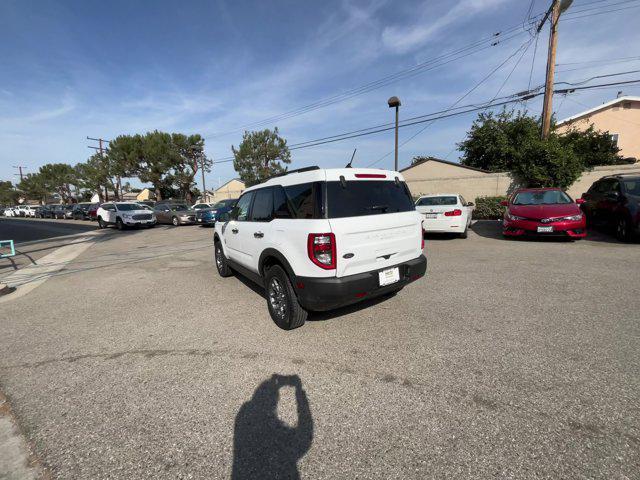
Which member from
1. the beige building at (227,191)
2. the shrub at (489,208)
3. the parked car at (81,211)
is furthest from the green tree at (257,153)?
the shrub at (489,208)

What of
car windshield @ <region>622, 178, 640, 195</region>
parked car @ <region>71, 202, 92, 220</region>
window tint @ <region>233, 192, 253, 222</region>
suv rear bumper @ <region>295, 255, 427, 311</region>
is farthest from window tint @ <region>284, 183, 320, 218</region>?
parked car @ <region>71, 202, 92, 220</region>

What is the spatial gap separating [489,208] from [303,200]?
1426 cm

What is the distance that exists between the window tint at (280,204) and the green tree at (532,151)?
1538 centimetres

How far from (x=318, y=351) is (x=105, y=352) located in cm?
238

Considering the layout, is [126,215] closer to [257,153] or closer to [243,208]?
[243,208]

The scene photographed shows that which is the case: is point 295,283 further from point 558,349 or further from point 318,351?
point 558,349

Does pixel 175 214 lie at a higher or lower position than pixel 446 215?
higher

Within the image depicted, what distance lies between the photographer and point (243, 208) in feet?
15.7

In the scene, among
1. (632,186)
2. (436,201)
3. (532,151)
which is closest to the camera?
(632,186)

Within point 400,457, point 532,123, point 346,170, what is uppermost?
point 532,123

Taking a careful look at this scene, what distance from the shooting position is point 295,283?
3.18 metres

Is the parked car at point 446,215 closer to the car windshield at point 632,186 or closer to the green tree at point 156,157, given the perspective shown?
the car windshield at point 632,186

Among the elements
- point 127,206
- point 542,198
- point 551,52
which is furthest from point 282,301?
point 127,206

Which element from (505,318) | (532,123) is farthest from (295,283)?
(532,123)
